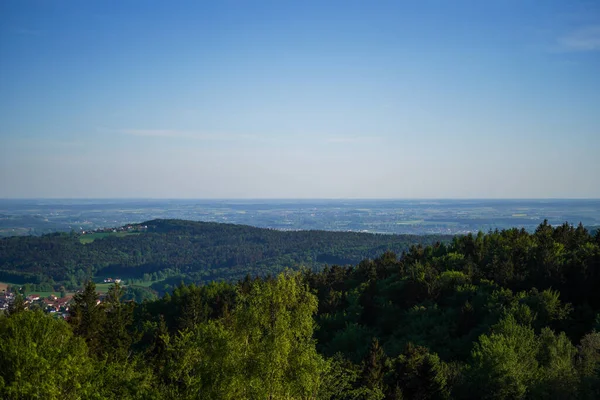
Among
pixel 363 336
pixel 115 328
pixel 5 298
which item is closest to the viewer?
pixel 115 328

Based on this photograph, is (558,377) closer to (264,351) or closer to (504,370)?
(504,370)

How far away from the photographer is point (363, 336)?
54.4 metres

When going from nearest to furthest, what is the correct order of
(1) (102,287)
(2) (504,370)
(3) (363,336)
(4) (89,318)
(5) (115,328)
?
(2) (504,370) < (4) (89,318) < (5) (115,328) < (3) (363,336) < (1) (102,287)

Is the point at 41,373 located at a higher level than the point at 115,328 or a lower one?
higher

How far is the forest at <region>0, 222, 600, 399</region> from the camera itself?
2317 cm

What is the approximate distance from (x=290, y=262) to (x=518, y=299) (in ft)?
460

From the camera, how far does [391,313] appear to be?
61.3 meters

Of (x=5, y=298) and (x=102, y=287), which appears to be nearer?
(x=5, y=298)

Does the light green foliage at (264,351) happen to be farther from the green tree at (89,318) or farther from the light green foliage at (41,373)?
the green tree at (89,318)

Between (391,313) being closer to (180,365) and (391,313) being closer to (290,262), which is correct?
(180,365)

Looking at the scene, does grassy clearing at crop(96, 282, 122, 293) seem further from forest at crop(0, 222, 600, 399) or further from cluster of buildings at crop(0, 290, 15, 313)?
forest at crop(0, 222, 600, 399)

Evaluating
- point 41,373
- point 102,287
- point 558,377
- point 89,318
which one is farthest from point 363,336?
point 102,287

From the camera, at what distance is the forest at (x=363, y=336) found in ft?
76.0

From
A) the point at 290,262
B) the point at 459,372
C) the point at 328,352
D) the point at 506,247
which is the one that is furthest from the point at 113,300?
the point at 290,262
